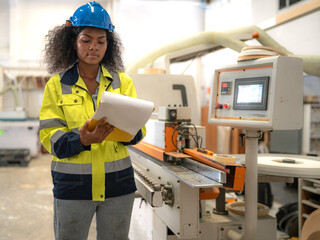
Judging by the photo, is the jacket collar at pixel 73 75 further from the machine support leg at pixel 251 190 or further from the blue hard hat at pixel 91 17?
the machine support leg at pixel 251 190

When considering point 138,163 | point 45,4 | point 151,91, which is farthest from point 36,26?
point 138,163

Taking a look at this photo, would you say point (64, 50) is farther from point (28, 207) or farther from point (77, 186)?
point (28, 207)

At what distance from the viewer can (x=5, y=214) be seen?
3625 mm

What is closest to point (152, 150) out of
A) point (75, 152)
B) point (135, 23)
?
point (75, 152)

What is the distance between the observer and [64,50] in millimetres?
1459

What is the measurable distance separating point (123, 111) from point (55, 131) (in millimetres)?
306

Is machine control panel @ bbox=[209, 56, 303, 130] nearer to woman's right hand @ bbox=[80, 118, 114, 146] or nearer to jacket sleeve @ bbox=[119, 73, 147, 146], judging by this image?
jacket sleeve @ bbox=[119, 73, 147, 146]

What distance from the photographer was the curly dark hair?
1445mm

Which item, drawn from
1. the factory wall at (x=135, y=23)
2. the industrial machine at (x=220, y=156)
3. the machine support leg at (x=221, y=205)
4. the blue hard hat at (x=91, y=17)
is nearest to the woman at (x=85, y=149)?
the blue hard hat at (x=91, y=17)

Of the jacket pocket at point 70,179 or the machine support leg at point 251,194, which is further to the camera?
the machine support leg at point 251,194

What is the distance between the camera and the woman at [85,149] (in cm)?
125

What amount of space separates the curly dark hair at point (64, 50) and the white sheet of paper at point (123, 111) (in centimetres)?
40

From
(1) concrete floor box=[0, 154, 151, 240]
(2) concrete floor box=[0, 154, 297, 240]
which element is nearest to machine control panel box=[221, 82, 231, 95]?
(2) concrete floor box=[0, 154, 297, 240]

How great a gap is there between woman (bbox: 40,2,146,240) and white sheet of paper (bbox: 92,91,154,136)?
61 mm
